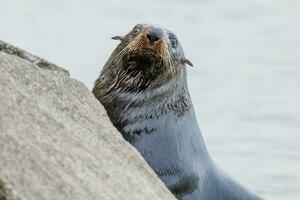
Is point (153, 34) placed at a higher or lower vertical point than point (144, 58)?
higher

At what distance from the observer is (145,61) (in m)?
8.65

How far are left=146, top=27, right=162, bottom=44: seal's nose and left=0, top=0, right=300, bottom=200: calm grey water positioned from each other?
333 cm

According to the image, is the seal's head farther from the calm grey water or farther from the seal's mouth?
the calm grey water

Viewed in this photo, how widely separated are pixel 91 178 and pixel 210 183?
10.9 feet

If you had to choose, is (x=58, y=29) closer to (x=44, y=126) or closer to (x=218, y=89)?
(x=218, y=89)

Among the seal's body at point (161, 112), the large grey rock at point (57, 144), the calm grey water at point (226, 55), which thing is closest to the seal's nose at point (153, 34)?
the seal's body at point (161, 112)

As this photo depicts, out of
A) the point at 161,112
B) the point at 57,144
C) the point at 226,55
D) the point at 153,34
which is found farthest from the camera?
the point at 226,55

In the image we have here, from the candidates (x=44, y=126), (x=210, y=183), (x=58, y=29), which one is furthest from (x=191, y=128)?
(x=58, y=29)

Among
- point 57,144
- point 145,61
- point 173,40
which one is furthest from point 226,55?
point 57,144

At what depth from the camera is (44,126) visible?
18.4 feet

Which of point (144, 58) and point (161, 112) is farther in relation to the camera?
point (161, 112)

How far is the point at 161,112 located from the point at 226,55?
9.14 m

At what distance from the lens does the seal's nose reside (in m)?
8.55

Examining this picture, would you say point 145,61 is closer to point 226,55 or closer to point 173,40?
point 173,40
